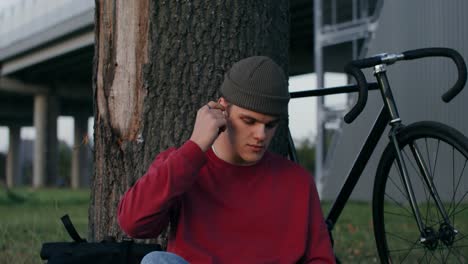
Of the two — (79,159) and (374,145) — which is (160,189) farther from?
(79,159)

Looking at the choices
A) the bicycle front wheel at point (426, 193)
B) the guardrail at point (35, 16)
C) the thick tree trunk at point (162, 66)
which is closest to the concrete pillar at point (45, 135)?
the guardrail at point (35, 16)

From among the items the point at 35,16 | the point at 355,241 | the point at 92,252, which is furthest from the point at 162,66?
the point at 35,16

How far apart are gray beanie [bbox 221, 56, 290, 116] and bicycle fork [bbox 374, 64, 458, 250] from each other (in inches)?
35.7

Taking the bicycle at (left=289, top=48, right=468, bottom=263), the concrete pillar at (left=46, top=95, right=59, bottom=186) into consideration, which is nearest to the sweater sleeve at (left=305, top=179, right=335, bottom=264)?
the bicycle at (left=289, top=48, right=468, bottom=263)

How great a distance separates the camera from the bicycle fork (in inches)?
128

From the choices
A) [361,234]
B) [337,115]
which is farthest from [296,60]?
[361,234]

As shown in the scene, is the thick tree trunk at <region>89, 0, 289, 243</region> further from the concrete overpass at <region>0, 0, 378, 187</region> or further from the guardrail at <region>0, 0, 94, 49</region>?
the guardrail at <region>0, 0, 94, 49</region>

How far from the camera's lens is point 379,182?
12.1ft

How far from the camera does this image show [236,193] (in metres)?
2.69

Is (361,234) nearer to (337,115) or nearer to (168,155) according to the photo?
(168,155)

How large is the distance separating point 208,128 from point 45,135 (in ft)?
157

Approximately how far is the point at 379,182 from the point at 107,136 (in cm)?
126

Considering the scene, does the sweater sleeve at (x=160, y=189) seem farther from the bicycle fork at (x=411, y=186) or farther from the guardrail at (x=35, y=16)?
the guardrail at (x=35, y=16)

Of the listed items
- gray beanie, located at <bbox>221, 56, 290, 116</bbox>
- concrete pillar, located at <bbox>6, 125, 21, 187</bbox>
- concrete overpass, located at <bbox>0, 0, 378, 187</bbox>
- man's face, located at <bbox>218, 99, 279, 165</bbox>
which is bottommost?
concrete pillar, located at <bbox>6, 125, 21, 187</bbox>
